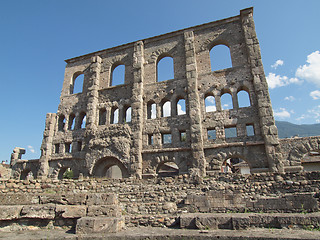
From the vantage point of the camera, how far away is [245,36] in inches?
622

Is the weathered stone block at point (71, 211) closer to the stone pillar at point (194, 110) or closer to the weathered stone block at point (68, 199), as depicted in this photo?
the weathered stone block at point (68, 199)

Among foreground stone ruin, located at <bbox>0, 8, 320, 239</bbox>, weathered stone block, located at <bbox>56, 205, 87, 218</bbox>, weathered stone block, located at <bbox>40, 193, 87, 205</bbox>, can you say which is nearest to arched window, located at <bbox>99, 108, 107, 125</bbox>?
foreground stone ruin, located at <bbox>0, 8, 320, 239</bbox>

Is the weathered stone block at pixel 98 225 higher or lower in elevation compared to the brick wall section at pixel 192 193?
lower

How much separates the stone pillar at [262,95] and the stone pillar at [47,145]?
59.7ft

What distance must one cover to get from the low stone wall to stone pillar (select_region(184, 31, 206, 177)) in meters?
3.69

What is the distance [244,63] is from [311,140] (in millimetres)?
7086

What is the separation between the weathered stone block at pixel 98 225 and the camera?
5.53m

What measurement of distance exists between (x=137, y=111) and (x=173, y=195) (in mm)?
9221

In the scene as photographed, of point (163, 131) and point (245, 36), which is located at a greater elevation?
point (245, 36)

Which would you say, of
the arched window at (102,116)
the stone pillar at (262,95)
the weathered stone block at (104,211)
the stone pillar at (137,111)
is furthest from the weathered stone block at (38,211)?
the arched window at (102,116)

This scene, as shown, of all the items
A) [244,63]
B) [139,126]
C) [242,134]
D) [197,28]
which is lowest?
[242,134]

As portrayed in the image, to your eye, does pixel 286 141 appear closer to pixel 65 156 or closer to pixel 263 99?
pixel 263 99

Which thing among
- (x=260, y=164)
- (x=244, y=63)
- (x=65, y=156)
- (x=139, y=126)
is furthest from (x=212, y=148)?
(x=65, y=156)

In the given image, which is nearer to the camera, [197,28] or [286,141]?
[286,141]
